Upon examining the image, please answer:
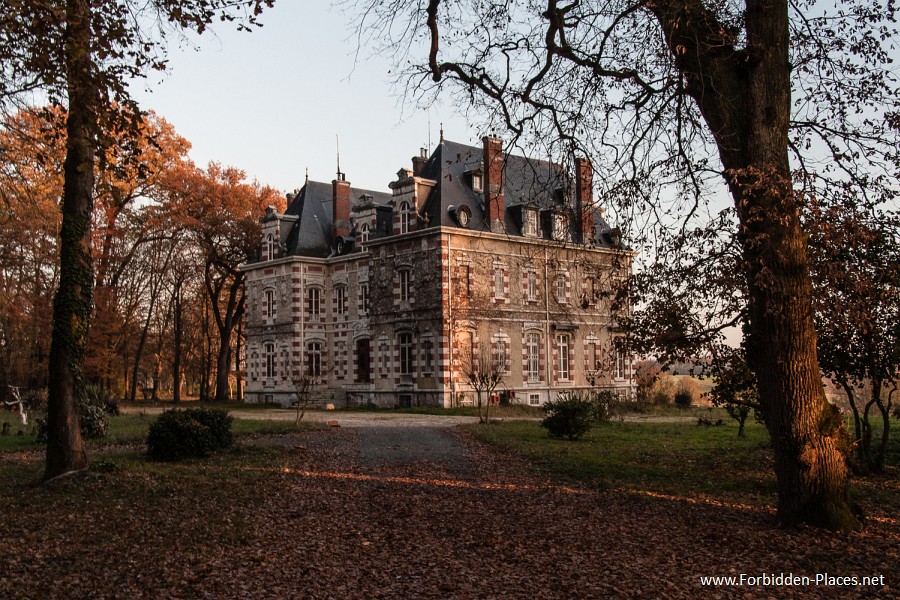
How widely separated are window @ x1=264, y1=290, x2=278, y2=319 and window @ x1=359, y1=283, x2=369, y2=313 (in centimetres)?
515

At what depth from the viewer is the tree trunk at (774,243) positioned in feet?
27.2

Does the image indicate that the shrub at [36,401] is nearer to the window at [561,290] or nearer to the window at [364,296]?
the window at [364,296]

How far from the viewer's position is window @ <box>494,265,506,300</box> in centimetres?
3481

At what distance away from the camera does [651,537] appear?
8305 mm

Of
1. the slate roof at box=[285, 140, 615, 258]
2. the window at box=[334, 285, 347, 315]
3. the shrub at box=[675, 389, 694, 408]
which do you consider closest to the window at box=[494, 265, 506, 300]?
the slate roof at box=[285, 140, 615, 258]

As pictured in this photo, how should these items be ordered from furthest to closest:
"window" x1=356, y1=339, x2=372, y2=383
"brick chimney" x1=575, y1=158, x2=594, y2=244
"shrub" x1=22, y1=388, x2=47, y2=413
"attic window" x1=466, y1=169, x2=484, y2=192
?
"window" x1=356, y1=339, x2=372, y2=383 → "attic window" x1=466, y1=169, x2=484, y2=192 → "shrub" x1=22, y1=388, x2=47, y2=413 → "brick chimney" x1=575, y1=158, x2=594, y2=244

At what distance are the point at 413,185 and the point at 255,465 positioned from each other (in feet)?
70.8

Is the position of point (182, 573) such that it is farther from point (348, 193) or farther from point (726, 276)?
point (348, 193)

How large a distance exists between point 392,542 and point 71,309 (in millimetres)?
6561

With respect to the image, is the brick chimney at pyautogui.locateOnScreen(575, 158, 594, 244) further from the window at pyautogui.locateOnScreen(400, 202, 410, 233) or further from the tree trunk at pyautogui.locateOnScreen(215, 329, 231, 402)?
the tree trunk at pyautogui.locateOnScreen(215, 329, 231, 402)

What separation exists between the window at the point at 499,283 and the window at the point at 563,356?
12.4ft

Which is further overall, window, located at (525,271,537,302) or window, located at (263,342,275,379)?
window, located at (263,342,275,379)

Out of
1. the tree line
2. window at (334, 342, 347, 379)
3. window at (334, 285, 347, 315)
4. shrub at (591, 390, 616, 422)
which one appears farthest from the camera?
window at (334, 285, 347, 315)

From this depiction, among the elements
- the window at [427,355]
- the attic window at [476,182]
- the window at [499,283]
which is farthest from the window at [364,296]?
the attic window at [476,182]
